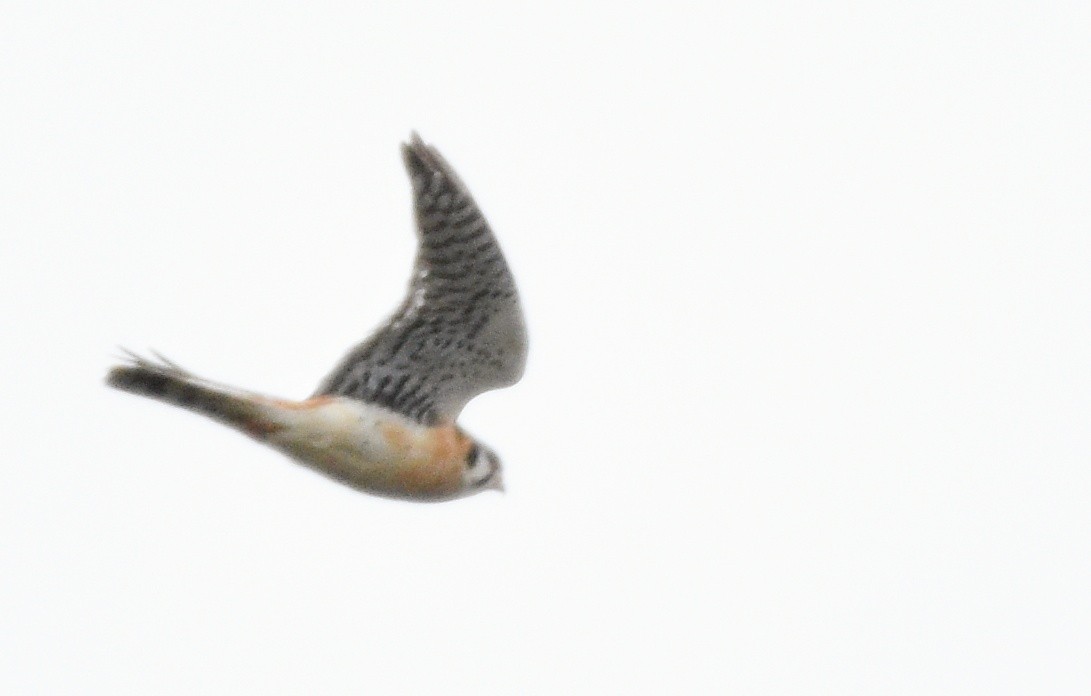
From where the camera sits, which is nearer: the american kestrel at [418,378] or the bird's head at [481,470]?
the american kestrel at [418,378]

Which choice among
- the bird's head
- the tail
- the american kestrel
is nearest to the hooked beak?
the bird's head

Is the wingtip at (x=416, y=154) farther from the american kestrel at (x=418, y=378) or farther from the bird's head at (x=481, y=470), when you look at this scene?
the bird's head at (x=481, y=470)

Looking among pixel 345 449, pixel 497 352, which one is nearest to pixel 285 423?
pixel 345 449

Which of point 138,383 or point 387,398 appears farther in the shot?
point 387,398

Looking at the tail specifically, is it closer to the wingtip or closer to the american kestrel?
the american kestrel

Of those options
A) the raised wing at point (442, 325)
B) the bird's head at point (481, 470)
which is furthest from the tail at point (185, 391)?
the bird's head at point (481, 470)

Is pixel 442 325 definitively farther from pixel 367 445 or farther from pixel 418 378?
pixel 367 445

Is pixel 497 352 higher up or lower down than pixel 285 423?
higher up

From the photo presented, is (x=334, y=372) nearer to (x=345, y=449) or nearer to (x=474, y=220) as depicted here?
(x=345, y=449)
